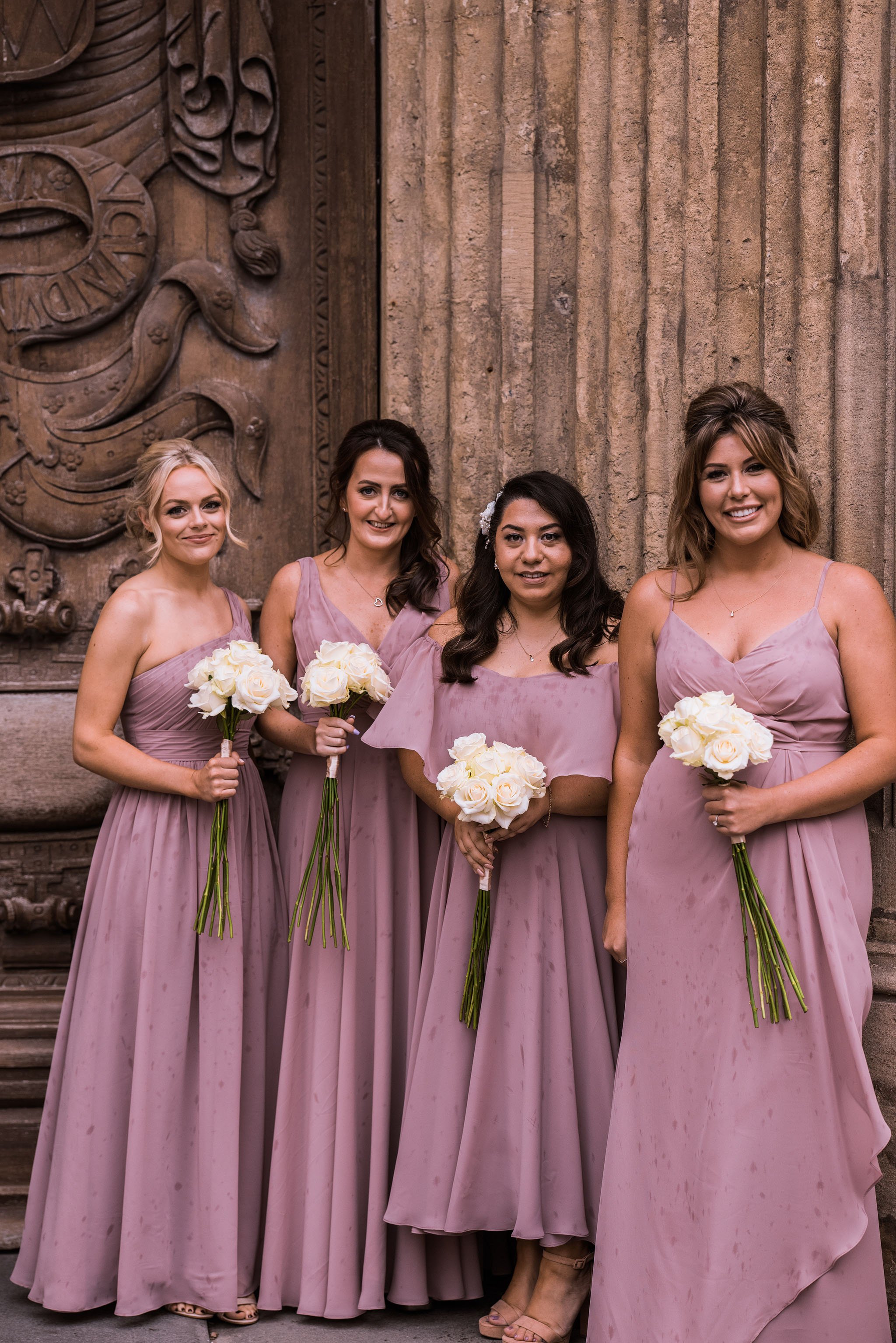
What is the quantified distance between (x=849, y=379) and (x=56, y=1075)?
2973 mm

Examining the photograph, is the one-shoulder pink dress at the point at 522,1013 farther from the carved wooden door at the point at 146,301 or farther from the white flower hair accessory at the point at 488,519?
the carved wooden door at the point at 146,301

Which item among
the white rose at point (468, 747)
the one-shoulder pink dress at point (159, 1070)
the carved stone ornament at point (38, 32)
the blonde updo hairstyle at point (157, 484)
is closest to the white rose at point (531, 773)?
the white rose at point (468, 747)

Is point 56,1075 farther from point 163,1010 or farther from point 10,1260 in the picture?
point 10,1260

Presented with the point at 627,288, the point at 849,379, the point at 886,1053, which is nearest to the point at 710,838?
the point at 886,1053

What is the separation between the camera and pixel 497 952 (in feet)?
10.4

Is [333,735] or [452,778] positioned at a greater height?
[333,735]

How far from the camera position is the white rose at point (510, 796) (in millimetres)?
2889

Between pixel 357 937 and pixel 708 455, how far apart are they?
5.28 feet

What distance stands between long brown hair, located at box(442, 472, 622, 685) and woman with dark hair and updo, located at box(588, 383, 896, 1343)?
0.20m

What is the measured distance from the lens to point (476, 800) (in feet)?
9.48

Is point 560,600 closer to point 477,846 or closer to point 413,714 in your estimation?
point 413,714

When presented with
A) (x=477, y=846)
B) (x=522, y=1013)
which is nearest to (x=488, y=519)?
(x=477, y=846)

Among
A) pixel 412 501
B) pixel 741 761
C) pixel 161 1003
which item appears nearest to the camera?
pixel 741 761

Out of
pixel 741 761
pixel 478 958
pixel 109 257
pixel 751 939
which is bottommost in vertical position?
pixel 478 958
